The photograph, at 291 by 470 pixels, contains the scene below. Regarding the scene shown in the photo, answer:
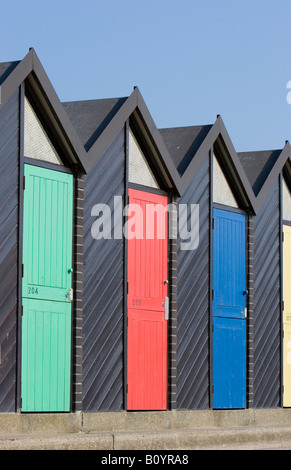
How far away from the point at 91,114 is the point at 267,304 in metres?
5.53

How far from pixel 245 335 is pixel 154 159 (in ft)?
12.6

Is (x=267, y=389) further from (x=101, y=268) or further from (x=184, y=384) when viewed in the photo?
(x=101, y=268)

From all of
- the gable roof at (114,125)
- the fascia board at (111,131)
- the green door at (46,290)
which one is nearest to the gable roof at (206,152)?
the gable roof at (114,125)

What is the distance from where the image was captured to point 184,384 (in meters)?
17.9

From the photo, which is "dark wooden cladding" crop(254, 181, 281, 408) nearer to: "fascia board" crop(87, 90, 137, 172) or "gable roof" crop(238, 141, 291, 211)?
"gable roof" crop(238, 141, 291, 211)

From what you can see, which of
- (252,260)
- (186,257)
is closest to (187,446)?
(186,257)

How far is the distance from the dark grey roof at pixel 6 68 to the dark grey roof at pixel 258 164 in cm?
696

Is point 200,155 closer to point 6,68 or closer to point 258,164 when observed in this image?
point 258,164

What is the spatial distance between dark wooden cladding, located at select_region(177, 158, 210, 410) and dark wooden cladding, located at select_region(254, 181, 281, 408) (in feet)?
5.43

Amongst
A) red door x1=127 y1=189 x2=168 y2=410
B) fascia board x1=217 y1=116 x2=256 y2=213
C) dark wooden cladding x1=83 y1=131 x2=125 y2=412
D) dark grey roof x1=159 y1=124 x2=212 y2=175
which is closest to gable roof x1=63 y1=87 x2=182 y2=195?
dark wooden cladding x1=83 y1=131 x2=125 y2=412

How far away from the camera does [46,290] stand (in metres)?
14.9

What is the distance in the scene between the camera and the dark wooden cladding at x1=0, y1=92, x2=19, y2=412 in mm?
14055

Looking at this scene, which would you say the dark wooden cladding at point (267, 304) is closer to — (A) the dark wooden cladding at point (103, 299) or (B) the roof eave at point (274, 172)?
(B) the roof eave at point (274, 172)

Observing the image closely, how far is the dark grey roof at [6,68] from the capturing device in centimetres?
1432
